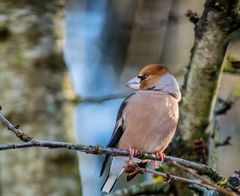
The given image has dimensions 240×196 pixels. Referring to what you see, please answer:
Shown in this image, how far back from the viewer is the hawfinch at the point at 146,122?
3793 millimetres

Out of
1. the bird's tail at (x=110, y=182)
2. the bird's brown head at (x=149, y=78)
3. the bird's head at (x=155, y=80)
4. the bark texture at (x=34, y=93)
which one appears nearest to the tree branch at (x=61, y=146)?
the bird's tail at (x=110, y=182)

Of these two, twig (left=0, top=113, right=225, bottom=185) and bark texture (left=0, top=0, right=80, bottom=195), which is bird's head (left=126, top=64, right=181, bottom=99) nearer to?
bark texture (left=0, top=0, right=80, bottom=195)

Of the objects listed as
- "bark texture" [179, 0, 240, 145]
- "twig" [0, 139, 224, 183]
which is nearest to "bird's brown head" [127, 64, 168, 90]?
"bark texture" [179, 0, 240, 145]

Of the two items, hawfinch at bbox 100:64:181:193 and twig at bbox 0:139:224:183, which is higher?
twig at bbox 0:139:224:183

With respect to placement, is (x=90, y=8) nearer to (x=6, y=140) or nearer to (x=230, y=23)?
(x=6, y=140)

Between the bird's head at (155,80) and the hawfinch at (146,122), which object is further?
the bird's head at (155,80)

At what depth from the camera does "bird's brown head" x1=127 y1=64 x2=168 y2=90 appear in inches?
171

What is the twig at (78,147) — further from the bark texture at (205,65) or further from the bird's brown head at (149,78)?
the bird's brown head at (149,78)

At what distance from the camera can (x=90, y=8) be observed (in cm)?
905

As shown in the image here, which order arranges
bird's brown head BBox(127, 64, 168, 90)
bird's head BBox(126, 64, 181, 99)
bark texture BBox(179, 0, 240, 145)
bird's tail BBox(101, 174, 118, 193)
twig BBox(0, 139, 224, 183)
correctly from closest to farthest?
1. twig BBox(0, 139, 224, 183)
2. bark texture BBox(179, 0, 240, 145)
3. bird's tail BBox(101, 174, 118, 193)
4. bird's head BBox(126, 64, 181, 99)
5. bird's brown head BBox(127, 64, 168, 90)

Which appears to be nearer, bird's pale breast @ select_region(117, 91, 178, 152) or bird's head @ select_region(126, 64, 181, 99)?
A: bird's pale breast @ select_region(117, 91, 178, 152)

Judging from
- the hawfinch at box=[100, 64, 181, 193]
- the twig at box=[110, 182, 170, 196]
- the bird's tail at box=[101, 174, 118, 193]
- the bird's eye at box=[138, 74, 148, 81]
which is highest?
the bird's eye at box=[138, 74, 148, 81]

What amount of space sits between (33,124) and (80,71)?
4.25 meters

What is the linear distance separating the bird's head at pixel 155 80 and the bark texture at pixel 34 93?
0.60 metres
